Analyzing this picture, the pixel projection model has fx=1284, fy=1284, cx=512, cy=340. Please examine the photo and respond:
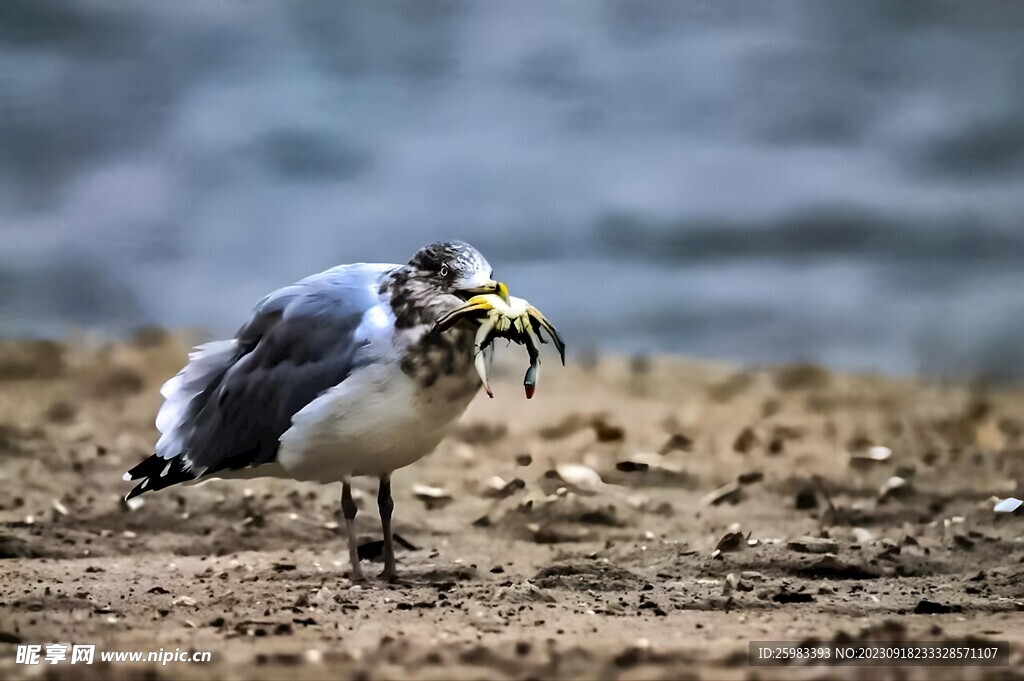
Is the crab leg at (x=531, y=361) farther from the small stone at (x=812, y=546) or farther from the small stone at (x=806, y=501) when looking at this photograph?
the small stone at (x=806, y=501)

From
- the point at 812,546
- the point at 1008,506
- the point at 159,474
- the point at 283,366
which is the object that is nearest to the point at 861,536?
the point at 812,546

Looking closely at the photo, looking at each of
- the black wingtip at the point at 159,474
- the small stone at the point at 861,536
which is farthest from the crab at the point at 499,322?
the small stone at the point at 861,536

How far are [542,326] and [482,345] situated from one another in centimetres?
27

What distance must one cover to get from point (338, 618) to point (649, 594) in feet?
4.19

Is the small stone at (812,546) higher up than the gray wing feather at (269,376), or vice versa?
the gray wing feather at (269,376)

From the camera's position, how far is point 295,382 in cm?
518

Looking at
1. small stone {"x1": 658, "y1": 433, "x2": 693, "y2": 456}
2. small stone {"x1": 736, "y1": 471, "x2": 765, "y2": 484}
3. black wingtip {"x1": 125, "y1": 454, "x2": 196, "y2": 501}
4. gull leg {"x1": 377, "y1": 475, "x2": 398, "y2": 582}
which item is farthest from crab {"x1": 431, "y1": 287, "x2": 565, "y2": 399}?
small stone {"x1": 658, "y1": 433, "x2": 693, "y2": 456}

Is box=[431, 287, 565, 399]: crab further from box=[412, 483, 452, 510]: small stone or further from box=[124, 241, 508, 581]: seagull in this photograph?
box=[412, 483, 452, 510]: small stone

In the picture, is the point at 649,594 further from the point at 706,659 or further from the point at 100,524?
the point at 100,524

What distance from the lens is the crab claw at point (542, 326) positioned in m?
4.96

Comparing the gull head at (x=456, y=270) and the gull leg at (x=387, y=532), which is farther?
the gull leg at (x=387, y=532)

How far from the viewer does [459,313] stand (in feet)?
15.8

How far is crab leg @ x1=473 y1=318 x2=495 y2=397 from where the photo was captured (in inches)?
192

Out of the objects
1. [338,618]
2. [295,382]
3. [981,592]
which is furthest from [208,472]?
[981,592]
